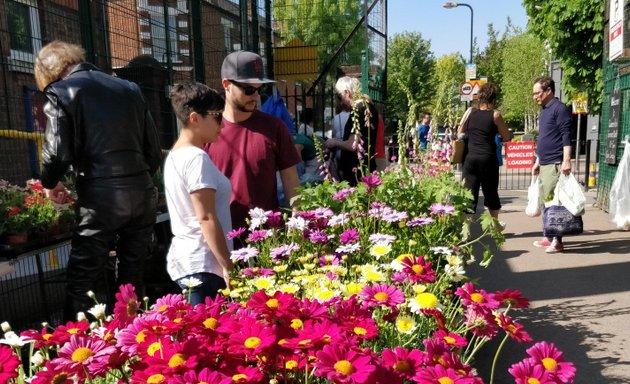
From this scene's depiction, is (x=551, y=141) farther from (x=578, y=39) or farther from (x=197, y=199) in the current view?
(x=578, y=39)

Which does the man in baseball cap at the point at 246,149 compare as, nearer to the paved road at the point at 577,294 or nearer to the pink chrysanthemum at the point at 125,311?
the pink chrysanthemum at the point at 125,311

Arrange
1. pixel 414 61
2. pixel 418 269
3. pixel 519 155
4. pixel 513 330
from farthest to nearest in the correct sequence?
pixel 414 61 → pixel 519 155 → pixel 418 269 → pixel 513 330

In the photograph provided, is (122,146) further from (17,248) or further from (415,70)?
(415,70)

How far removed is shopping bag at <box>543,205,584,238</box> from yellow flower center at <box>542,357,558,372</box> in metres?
5.42

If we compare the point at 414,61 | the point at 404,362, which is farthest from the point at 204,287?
the point at 414,61

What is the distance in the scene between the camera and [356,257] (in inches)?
90.5

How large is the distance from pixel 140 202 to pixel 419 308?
237 cm

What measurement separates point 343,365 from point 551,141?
5.72 meters

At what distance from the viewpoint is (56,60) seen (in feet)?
10.8

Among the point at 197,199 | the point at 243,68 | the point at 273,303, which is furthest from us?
the point at 243,68

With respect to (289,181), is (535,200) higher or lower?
lower

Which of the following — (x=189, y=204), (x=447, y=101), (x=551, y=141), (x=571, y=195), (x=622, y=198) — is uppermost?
(x=447, y=101)

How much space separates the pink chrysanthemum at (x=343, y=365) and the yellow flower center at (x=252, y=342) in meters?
0.13

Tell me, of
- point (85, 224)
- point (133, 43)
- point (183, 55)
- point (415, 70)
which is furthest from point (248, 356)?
point (415, 70)
